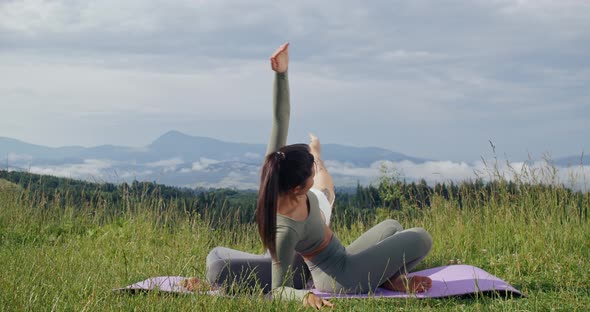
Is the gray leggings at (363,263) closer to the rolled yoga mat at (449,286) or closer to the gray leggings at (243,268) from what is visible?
the rolled yoga mat at (449,286)

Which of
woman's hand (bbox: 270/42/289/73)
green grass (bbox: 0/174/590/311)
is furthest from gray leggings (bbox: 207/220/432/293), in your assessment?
woman's hand (bbox: 270/42/289/73)

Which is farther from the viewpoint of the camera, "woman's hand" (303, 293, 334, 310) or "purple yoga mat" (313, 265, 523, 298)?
"purple yoga mat" (313, 265, 523, 298)

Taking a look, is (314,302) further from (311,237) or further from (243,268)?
(243,268)

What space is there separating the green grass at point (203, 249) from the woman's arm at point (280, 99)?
1243 millimetres

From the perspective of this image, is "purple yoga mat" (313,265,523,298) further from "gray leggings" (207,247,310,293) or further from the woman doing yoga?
"gray leggings" (207,247,310,293)

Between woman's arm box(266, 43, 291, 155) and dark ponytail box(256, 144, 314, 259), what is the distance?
67 cm

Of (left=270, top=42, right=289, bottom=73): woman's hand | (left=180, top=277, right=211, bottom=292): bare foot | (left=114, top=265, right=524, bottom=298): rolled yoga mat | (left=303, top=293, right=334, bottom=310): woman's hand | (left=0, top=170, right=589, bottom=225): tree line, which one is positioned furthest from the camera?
(left=0, top=170, right=589, bottom=225): tree line

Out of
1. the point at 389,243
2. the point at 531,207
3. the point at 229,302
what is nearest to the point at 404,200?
the point at 531,207

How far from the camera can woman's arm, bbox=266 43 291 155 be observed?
5301 millimetres

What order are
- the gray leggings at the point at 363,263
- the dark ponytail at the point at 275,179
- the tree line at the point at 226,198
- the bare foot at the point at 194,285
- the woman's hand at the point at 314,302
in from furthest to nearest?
the tree line at the point at 226,198
the gray leggings at the point at 363,263
the dark ponytail at the point at 275,179
the woman's hand at the point at 314,302
the bare foot at the point at 194,285

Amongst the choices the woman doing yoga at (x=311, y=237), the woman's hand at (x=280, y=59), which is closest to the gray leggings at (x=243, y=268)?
the woman doing yoga at (x=311, y=237)

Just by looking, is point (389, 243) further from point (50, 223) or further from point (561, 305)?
point (50, 223)

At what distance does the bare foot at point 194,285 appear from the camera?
13.2 feet

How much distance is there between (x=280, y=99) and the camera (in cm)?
538
